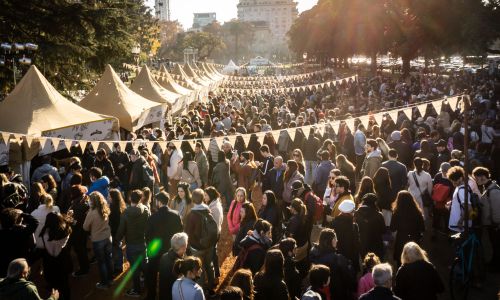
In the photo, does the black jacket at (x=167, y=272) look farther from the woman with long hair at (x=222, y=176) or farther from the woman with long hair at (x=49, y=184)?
the woman with long hair at (x=222, y=176)

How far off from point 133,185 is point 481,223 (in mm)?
6052

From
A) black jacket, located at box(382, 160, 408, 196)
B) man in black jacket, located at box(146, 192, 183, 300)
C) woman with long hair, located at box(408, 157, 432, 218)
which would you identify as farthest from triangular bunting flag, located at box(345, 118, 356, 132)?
man in black jacket, located at box(146, 192, 183, 300)

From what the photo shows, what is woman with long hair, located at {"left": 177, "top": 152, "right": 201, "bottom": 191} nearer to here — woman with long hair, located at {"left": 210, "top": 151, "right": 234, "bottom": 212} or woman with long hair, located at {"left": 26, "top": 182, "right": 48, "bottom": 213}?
woman with long hair, located at {"left": 210, "top": 151, "right": 234, "bottom": 212}

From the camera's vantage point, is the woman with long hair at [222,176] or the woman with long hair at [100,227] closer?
the woman with long hair at [100,227]

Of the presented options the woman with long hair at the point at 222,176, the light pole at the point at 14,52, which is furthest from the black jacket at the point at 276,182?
the light pole at the point at 14,52

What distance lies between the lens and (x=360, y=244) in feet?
20.6

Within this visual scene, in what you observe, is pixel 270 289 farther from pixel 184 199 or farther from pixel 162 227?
pixel 184 199

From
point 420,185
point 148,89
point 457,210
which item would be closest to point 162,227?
point 457,210

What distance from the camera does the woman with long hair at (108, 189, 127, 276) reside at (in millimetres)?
7051

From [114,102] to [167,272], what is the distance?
1014 centimetres

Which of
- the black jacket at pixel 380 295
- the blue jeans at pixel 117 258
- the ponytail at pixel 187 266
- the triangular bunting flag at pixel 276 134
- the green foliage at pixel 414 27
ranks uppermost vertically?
the green foliage at pixel 414 27

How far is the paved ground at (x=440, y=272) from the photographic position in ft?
21.5

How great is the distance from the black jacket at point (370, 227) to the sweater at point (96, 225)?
3453 millimetres

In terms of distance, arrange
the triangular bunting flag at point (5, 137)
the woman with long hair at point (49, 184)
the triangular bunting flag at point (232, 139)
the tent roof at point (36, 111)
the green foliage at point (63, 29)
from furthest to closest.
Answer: the green foliage at point (63, 29) → the triangular bunting flag at point (232, 139) → the tent roof at point (36, 111) → the triangular bunting flag at point (5, 137) → the woman with long hair at point (49, 184)
